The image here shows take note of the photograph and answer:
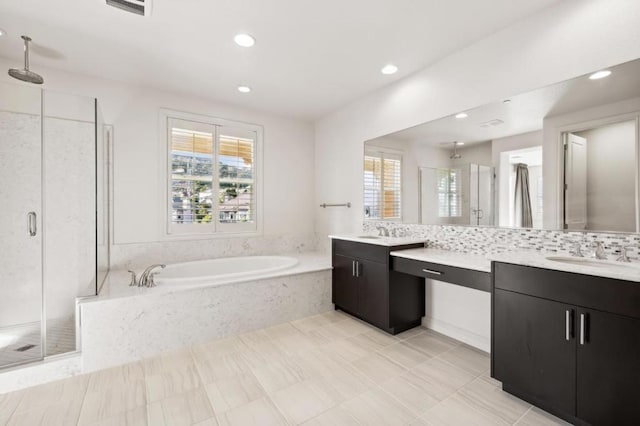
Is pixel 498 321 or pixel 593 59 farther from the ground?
pixel 593 59

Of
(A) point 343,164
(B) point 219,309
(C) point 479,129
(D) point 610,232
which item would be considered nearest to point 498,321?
(D) point 610,232

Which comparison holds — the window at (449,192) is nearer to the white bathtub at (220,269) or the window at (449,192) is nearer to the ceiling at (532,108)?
the ceiling at (532,108)

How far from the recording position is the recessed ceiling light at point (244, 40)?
7.21ft

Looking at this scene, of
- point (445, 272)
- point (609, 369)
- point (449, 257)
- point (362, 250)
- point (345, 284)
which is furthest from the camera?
point (345, 284)

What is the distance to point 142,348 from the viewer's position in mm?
2227

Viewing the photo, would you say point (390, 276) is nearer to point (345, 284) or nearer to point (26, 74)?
point (345, 284)

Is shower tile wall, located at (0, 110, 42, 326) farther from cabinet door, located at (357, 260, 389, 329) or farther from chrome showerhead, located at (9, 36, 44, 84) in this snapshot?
cabinet door, located at (357, 260, 389, 329)

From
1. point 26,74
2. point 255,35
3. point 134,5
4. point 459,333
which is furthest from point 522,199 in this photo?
point 26,74

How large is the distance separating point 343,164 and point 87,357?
123 inches

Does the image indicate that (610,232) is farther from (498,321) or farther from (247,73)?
(247,73)

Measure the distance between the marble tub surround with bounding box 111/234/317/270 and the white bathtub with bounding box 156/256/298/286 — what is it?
154 millimetres

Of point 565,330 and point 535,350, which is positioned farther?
point 535,350

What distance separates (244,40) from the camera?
225 cm

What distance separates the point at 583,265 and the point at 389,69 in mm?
2158
